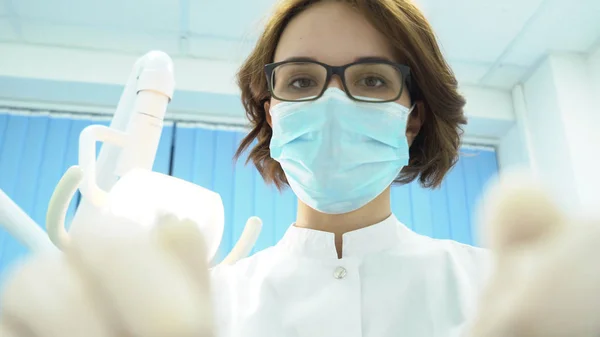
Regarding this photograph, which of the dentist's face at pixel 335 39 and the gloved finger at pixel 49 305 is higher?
the dentist's face at pixel 335 39

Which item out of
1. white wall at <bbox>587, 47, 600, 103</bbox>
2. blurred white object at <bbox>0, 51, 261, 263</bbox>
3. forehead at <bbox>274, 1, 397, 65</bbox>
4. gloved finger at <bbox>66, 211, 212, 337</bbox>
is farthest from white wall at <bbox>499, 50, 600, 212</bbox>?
gloved finger at <bbox>66, 211, 212, 337</bbox>

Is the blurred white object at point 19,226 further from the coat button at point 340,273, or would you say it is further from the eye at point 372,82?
the eye at point 372,82

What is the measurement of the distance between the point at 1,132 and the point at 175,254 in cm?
299

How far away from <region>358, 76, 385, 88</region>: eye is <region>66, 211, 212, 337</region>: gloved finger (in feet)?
2.25

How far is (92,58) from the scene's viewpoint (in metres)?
2.86

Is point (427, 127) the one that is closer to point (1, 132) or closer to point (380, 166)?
point (380, 166)

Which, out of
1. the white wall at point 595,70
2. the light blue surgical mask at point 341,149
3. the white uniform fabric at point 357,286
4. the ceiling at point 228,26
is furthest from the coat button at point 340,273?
the white wall at point 595,70

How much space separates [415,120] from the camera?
1.01 metres

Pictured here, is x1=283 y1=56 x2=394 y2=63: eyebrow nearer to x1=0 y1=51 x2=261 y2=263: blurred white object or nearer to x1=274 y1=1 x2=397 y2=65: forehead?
x1=274 y1=1 x2=397 y2=65: forehead

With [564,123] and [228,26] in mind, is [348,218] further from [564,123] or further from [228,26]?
[564,123]

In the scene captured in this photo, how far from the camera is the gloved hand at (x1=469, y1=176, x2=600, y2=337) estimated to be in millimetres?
272

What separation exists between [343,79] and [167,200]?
0.38 m

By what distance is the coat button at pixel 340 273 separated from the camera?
81 centimetres

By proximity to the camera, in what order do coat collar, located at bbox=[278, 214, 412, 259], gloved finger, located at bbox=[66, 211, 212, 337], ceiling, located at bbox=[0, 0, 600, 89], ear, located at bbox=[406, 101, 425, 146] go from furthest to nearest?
1. ceiling, located at bbox=[0, 0, 600, 89]
2. ear, located at bbox=[406, 101, 425, 146]
3. coat collar, located at bbox=[278, 214, 412, 259]
4. gloved finger, located at bbox=[66, 211, 212, 337]
